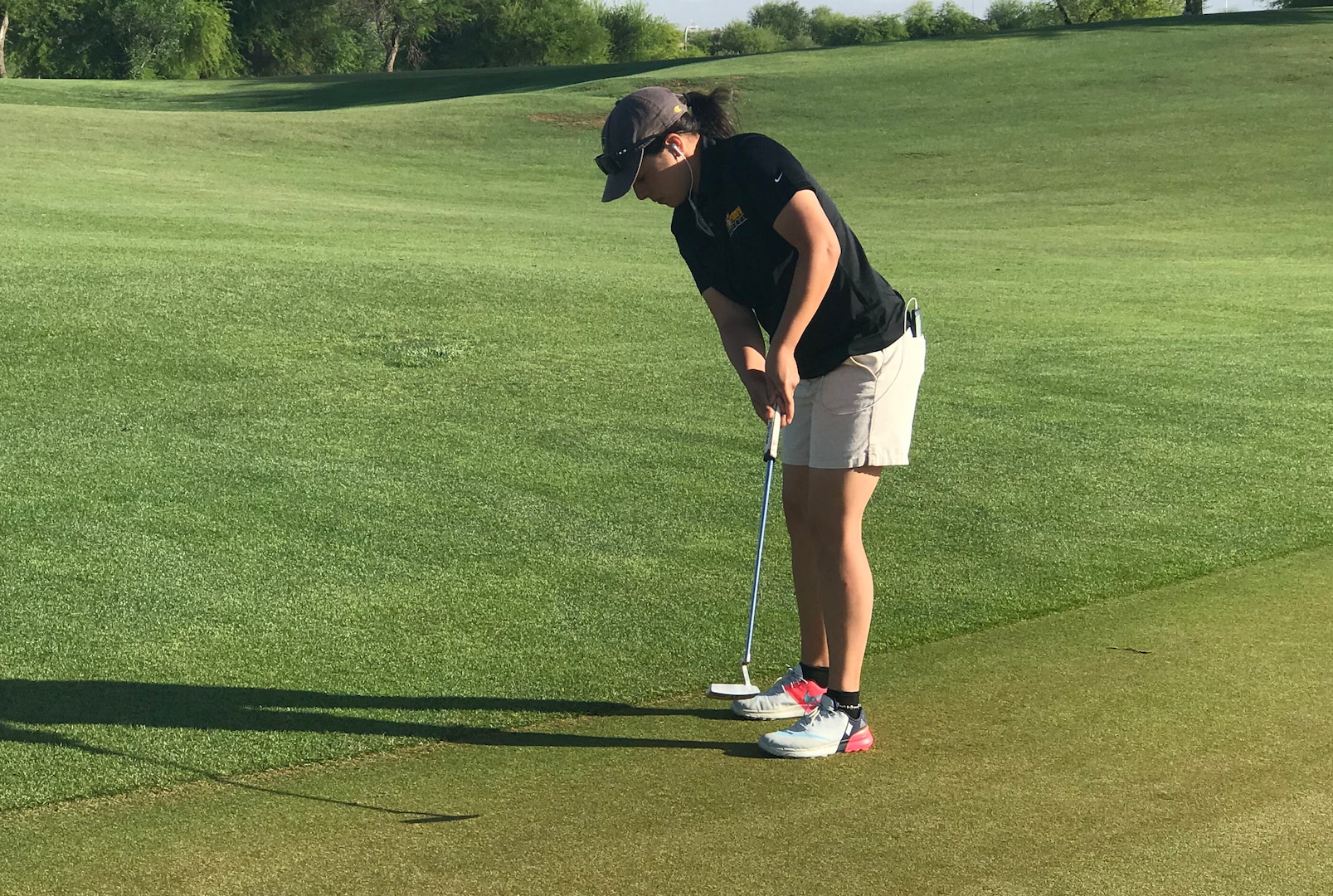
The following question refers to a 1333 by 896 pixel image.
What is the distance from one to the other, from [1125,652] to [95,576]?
394 centimetres

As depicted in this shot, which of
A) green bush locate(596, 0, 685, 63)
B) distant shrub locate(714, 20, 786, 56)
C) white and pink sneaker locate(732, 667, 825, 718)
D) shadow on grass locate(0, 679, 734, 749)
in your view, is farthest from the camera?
distant shrub locate(714, 20, 786, 56)

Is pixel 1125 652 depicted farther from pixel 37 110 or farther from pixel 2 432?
pixel 37 110

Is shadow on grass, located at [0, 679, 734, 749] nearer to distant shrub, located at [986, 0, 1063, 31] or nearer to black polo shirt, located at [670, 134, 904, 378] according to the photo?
black polo shirt, located at [670, 134, 904, 378]

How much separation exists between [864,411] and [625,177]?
3.08 feet

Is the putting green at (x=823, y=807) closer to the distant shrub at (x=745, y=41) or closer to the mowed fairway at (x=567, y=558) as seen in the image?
the mowed fairway at (x=567, y=558)

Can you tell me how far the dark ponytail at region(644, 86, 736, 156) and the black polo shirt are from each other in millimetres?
56

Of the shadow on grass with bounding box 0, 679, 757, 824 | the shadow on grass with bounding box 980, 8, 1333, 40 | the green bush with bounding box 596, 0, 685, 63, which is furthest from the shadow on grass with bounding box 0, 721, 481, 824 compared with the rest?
the green bush with bounding box 596, 0, 685, 63

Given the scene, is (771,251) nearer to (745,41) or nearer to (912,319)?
(912,319)

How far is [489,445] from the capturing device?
7.80 metres

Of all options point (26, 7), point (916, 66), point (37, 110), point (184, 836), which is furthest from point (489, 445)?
point (26, 7)

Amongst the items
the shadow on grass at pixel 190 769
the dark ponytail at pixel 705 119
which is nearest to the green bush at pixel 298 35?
the shadow on grass at pixel 190 769

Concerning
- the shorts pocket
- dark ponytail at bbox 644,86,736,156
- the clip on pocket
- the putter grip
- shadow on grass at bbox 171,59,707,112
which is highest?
shadow on grass at bbox 171,59,707,112

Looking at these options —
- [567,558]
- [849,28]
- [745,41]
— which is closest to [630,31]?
[745,41]

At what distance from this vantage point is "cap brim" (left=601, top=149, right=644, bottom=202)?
12.6 feet
